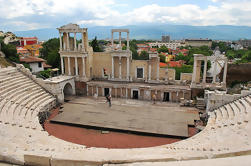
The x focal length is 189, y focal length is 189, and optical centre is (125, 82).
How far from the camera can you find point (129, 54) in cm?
2247

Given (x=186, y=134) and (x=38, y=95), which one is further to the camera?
(x=38, y=95)

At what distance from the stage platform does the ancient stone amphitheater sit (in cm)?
196

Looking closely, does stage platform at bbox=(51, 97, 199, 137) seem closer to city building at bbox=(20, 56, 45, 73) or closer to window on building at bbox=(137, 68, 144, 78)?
window on building at bbox=(137, 68, 144, 78)

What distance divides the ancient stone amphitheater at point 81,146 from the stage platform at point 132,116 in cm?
196

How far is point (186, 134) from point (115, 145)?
5.10 m

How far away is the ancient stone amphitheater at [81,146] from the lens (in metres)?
4.20

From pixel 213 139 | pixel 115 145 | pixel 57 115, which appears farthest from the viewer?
pixel 57 115

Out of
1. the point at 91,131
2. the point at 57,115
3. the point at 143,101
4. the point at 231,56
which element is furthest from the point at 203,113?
the point at 231,56

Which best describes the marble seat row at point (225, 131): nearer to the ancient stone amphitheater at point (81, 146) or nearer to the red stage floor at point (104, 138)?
the ancient stone amphitheater at point (81, 146)

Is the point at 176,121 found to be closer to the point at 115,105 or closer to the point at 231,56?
the point at 115,105

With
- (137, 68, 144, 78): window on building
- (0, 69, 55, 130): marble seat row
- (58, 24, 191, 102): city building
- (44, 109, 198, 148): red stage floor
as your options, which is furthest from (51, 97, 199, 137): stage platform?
(137, 68, 144, 78): window on building

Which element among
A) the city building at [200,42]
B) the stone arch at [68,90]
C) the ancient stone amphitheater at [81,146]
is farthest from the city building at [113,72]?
the city building at [200,42]

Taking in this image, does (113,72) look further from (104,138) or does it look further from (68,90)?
(104,138)

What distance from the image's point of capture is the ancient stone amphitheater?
420 cm
